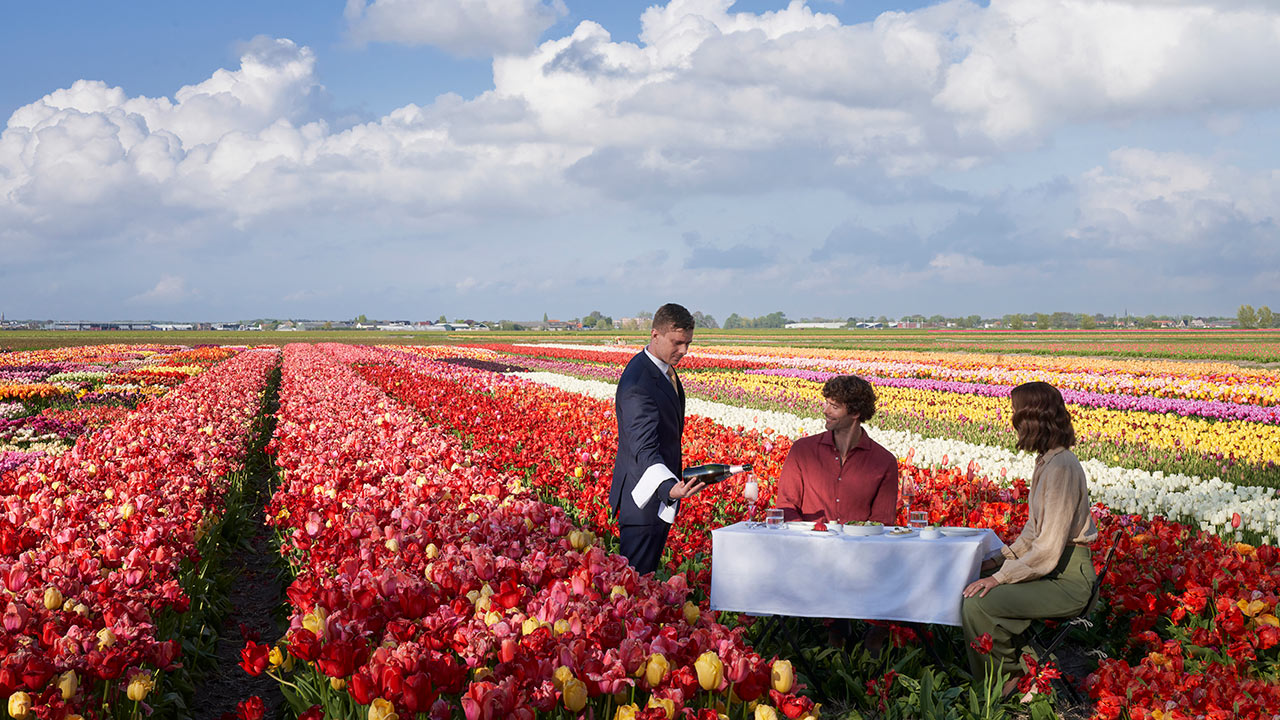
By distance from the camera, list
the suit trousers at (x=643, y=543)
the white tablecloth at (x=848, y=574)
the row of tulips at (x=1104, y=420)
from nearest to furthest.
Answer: the white tablecloth at (x=848, y=574)
the suit trousers at (x=643, y=543)
the row of tulips at (x=1104, y=420)

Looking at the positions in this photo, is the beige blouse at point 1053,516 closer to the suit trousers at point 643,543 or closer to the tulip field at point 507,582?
the tulip field at point 507,582

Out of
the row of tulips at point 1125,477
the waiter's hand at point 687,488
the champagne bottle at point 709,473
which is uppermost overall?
the champagne bottle at point 709,473

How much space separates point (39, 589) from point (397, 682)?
192cm

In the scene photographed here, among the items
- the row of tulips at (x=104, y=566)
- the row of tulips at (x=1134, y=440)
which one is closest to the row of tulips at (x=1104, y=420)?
the row of tulips at (x=1134, y=440)

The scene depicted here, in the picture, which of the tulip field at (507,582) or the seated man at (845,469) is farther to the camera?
the seated man at (845,469)

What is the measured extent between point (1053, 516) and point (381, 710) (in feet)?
9.92

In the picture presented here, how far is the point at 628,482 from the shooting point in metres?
4.48

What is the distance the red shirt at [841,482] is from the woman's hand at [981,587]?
81 cm

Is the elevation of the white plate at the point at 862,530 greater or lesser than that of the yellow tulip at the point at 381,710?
greater

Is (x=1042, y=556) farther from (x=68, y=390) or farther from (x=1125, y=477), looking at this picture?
(x=68, y=390)

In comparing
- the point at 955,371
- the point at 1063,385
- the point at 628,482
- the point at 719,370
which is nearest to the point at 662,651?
the point at 628,482

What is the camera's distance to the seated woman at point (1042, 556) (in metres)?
4.07

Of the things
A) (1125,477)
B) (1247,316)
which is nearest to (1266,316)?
(1247,316)

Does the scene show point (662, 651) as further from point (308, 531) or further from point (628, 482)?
point (308, 531)
